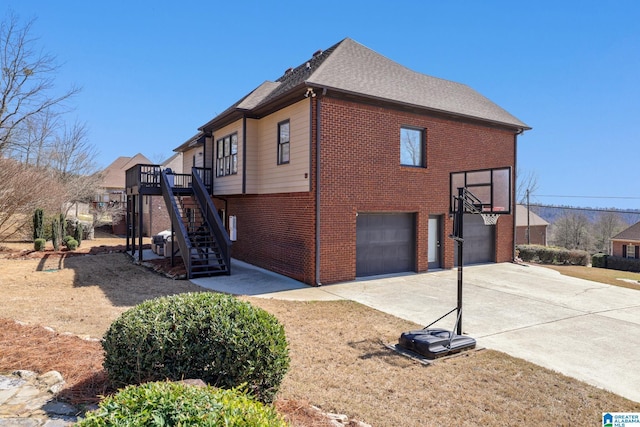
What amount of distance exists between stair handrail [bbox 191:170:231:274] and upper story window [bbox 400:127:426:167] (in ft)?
21.3

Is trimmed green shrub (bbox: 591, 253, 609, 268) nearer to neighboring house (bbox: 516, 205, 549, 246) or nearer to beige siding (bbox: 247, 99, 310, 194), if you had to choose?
neighboring house (bbox: 516, 205, 549, 246)

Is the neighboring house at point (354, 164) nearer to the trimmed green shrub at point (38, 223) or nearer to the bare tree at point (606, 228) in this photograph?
the trimmed green shrub at point (38, 223)

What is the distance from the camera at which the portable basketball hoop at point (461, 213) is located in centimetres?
551

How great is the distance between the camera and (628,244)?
1403 inches

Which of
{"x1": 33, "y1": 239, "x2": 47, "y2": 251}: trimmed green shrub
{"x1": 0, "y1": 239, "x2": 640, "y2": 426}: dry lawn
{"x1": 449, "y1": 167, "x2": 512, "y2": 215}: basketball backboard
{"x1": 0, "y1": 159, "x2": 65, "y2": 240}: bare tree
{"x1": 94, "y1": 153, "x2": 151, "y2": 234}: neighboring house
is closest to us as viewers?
{"x1": 0, "y1": 239, "x2": 640, "y2": 426}: dry lawn

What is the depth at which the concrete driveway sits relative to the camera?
18.1 feet

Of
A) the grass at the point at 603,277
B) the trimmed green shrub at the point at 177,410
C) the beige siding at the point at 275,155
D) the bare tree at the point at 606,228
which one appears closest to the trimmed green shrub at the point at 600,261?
the grass at the point at 603,277

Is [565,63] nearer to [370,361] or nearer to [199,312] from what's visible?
[370,361]

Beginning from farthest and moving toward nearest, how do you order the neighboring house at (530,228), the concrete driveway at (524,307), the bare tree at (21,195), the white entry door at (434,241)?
the neighboring house at (530,228) < the bare tree at (21,195) < the white entry door at (434,241) < the concrete driveway at (524,307)

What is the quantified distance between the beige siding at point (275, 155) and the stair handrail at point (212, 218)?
Result: 61.4 inches

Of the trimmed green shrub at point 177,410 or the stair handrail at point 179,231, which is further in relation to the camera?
the stair handrail at point 179,231

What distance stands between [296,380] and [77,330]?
4.10 m

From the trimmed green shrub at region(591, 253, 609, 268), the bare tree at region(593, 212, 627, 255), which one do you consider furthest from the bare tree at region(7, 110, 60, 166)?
the bare tree at region(593, 212, 627, 255)

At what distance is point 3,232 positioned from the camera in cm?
1911
